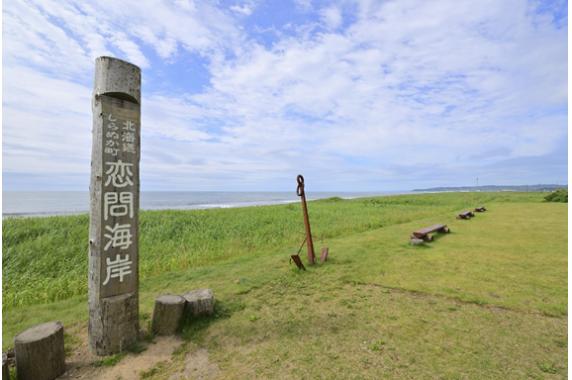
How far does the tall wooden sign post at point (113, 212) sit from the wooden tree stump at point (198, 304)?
0.64 metres

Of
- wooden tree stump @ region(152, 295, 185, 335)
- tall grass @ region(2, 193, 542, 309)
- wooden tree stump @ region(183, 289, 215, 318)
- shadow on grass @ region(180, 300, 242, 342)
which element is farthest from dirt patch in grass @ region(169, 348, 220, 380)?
tall grass @ region(2, 193, 542, 309)

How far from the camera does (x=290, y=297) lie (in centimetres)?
478

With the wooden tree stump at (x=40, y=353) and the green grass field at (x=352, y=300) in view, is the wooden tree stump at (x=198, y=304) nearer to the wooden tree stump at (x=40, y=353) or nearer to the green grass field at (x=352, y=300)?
the green grass field at (x=352, y=300)

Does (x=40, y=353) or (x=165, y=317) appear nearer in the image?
(x=40, y=353)

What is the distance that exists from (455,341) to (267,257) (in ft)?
15.9

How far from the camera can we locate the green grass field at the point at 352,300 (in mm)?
2998

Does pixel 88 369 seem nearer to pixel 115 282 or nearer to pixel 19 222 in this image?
pixel 115 282

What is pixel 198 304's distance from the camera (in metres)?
4.02

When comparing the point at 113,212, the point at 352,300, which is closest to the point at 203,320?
the point at 113,212

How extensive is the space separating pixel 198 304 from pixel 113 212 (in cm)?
160

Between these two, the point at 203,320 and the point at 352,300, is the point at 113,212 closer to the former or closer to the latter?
the point at 203,320

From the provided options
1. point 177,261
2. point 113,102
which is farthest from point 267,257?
point 113,102

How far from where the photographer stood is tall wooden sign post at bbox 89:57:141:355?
10.8 feet

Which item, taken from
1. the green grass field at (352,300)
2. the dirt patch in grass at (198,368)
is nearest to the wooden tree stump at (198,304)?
the green grass field at (352,300)
